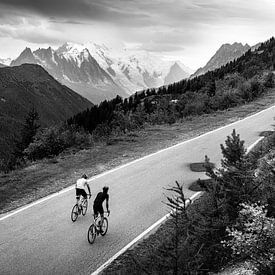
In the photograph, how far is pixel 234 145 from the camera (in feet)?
32.8

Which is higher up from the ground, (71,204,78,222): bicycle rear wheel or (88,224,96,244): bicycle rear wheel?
(71,204,78,222): bicycle rear wheel

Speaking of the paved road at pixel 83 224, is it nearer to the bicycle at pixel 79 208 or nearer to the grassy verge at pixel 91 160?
the bicycle at pixel 79 208

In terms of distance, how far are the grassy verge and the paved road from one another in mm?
1054

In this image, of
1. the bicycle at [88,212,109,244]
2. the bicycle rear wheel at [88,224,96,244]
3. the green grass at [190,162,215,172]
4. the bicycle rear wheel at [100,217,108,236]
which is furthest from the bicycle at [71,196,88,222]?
the green grass at [190,162,215,172]

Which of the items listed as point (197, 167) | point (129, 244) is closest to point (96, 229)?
point (129, 244)

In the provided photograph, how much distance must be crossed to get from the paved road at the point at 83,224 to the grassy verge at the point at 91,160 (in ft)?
3.46

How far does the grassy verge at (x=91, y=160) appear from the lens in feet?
50.3

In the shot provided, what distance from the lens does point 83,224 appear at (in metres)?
12.7

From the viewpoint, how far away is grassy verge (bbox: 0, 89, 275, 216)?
1533cm

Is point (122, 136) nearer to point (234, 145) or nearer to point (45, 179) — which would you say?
point (45, 179)

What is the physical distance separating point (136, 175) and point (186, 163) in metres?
3.16

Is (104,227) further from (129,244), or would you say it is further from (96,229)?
(129,244)

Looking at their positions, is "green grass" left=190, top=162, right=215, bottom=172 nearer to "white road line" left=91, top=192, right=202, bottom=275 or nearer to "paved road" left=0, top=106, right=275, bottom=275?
"paved road" left=0, top=106, right=275, bottom=275

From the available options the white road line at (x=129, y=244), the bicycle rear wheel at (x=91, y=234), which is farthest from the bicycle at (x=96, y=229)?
the white road line at (x=129, y=244)
